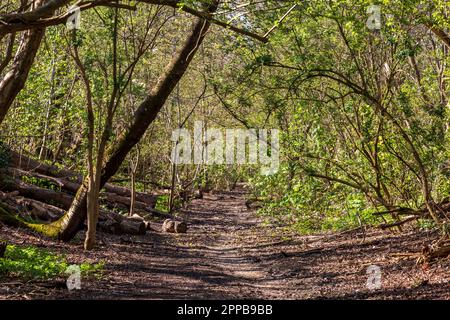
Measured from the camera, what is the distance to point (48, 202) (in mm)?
16875

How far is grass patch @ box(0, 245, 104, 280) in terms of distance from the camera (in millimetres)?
9250

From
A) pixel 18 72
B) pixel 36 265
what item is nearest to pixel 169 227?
pixel 18 72

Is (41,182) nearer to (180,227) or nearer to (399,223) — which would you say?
(180,227)

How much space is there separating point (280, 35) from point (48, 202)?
803 centimetres

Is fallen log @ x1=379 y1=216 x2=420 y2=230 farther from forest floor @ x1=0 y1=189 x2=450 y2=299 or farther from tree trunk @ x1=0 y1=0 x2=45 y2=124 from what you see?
tree trunk @ x1=0 y1=0 x2=45 y2=124

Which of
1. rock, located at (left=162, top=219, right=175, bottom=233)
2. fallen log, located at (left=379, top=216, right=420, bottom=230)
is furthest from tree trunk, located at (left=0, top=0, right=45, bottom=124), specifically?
rock, located at (left=162, top=219, right=175, bottom=233)

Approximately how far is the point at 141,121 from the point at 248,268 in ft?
12.7

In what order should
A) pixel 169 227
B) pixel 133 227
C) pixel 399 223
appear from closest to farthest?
pixel 399 223, pixel 133 227, pixel 169 227

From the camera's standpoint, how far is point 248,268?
13367mm

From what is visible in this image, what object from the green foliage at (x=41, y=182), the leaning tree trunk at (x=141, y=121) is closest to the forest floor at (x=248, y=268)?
the leaning tree trunk at (x=141, y=121)

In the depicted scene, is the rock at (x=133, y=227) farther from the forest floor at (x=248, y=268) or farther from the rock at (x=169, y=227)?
the rock at (x=169, y=227)
